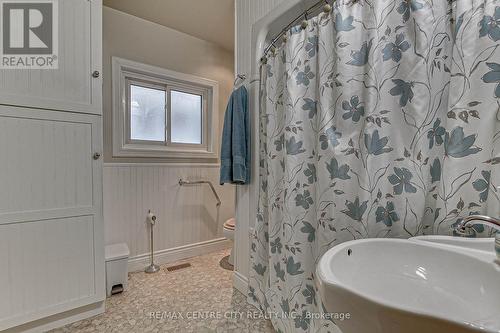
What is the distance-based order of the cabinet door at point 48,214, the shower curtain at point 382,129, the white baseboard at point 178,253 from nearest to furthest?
the shower curtain at point 382,129 < the cabinet door at point 48,214 < the white baseboard at point 178,253

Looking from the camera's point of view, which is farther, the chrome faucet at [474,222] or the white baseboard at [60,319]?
the white baseboard at [60,319]

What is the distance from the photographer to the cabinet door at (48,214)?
1.29m

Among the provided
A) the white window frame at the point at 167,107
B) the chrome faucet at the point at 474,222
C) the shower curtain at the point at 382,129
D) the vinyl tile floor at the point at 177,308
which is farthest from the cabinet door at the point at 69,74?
the chrome faucet at the point at 474,222

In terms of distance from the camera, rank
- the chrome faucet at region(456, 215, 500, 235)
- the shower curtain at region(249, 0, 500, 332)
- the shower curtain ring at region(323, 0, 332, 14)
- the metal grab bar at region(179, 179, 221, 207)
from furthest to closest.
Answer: the metal grab bar at region(179, 179, 221, 207)
the shower curtain ring at region(323, 0, 332, 14)
the shower curtain at region(249, 0, 500, 332)
the chrome faucet at region(456, 215, 500, 235)

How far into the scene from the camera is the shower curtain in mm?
734

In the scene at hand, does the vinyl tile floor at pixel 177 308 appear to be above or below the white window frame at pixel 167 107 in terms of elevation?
below

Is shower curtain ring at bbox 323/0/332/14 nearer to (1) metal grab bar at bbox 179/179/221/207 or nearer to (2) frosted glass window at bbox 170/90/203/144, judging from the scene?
(2) frosted glass window at bbox 170/90/203/144

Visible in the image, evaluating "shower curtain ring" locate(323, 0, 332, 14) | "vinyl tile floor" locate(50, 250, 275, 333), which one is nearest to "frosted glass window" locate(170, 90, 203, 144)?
"vinyl tile floor" locate(50, 250, 275, 333)

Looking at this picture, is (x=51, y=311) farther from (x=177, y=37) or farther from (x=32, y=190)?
(x=177, y=37)

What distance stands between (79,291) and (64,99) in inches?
46.8

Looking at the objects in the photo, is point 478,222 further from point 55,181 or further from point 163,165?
point 163,165

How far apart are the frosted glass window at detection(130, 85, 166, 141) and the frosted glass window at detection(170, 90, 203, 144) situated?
0.11 meters

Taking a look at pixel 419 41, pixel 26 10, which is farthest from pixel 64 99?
pixel 419 41

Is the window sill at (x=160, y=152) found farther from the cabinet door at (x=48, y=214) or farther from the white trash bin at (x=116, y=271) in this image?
the white trash bin at (x=116, y=271)
